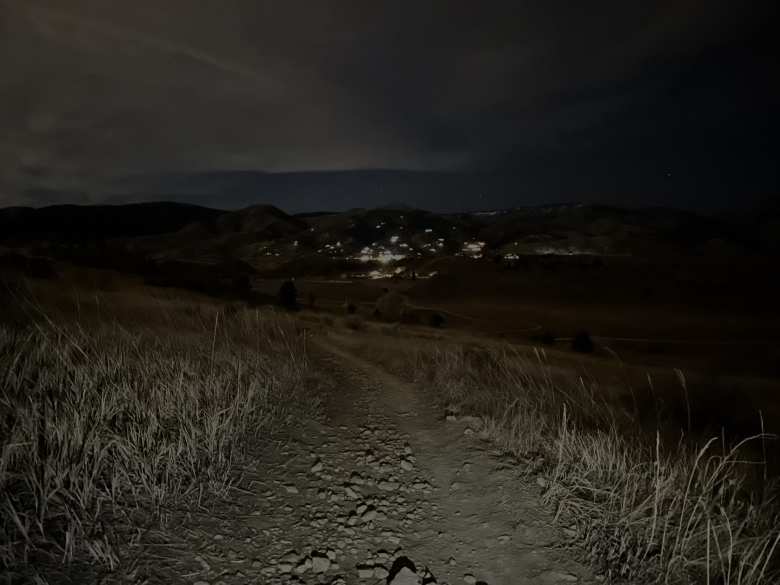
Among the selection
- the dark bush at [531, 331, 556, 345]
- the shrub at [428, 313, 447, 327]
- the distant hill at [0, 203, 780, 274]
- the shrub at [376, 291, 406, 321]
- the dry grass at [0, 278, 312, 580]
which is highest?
the distant hill at [0, 203, 780, 274]

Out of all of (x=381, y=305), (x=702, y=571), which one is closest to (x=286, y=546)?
(x=702, y=571)

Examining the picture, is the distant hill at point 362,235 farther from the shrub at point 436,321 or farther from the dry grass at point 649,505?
the dry grass at point 649,505

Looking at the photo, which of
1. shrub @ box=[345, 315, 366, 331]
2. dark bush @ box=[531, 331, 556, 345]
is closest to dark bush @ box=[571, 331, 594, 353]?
dark bush @ box=[531, 331, 556, 345]

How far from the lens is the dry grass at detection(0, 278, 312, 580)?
239cm

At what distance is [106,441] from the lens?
3.13m

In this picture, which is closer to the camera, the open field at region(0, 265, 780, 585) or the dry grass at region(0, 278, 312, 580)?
the dry grass at region(0, 278, 312, 580)

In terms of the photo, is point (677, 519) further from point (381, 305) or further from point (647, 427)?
point (381, 305)

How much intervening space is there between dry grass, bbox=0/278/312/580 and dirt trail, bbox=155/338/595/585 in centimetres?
48

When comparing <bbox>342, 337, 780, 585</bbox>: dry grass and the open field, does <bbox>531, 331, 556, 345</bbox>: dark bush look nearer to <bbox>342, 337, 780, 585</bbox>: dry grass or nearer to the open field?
the open field

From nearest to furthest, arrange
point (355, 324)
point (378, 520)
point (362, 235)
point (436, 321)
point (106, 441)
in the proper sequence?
1. point (106, 441)
2. point (378, 520)
3. point (355, 324)
4. point (436, 321)
5. point (362, 235)

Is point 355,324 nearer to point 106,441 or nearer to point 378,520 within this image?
point 378,520

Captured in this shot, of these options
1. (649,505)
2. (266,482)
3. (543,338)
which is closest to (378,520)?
(266,482)

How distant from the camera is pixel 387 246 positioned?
379 feet

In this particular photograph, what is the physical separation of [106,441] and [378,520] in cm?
249
